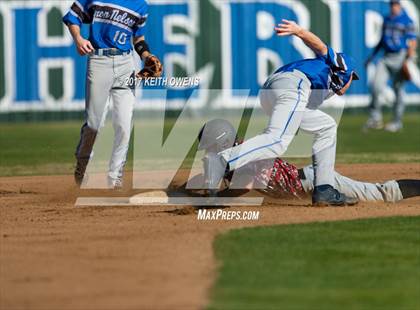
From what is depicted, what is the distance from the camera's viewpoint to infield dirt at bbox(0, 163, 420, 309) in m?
6.57

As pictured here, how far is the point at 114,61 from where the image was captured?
38.9 ft

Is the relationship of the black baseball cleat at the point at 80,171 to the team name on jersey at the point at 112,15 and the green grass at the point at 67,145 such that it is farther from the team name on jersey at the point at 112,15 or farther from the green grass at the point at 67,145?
the green grass at the point at 67,145

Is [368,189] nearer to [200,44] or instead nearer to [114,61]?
[114,61]

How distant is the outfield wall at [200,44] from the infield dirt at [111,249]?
40.3 feet

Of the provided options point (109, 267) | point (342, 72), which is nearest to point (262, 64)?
point (342, 72)

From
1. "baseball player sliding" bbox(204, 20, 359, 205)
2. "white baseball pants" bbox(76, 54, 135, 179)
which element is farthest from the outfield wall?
"baseball player sliding" bbox(204, 20, 359, 205)

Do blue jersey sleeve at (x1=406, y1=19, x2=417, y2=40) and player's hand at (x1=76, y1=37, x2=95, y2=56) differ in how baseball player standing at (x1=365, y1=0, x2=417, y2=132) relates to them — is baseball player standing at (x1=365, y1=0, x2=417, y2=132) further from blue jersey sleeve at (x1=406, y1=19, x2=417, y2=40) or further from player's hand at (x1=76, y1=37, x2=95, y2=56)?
player's hand at (x1=76, y1=37, x2=95, y2=56)

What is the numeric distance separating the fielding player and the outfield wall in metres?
13.2

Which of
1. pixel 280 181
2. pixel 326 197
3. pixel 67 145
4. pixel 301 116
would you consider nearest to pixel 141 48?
pixel 280 181

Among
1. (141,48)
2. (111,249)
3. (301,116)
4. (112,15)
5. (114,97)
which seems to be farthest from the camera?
(141,48)

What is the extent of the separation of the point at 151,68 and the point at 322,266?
496 cm

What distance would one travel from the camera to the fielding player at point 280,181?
1026cm

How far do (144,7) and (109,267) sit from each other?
5138 mm

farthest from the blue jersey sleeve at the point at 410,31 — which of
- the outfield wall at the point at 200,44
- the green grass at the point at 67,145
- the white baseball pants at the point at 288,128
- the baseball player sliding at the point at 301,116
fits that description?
the white baseball pants at the point at 288,128
